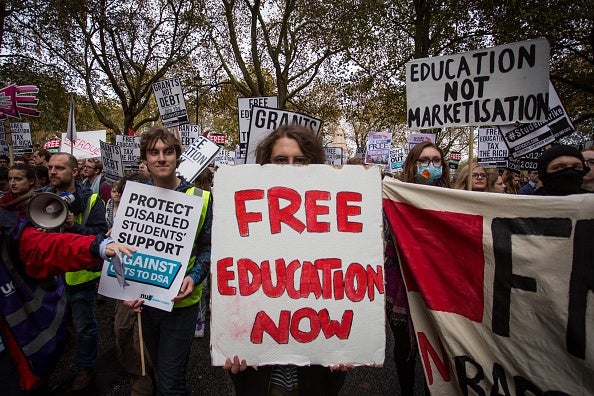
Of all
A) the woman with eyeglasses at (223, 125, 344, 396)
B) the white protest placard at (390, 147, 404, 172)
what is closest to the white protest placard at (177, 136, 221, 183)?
the woman with eyeglasses at (223, 125, 344, 396)

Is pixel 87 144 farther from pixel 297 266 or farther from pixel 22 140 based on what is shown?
pixel 297 266

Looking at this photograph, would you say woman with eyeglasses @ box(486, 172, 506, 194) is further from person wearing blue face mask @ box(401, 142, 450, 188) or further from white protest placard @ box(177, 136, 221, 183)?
white protest placard @ box(177, 136, 221, 183)

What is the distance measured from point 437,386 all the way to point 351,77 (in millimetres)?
16408

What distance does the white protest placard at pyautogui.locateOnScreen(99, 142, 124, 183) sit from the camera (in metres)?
6.85

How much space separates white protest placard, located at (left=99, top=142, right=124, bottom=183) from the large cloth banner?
6040 mm

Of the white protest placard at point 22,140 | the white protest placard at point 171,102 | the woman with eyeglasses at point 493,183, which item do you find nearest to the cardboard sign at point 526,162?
the woman with eyeglasses at point 493,183

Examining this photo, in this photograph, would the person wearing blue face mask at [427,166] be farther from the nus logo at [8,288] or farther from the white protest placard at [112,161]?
the white protest placard at [112,161]

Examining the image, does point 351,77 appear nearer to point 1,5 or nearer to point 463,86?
point 1,5

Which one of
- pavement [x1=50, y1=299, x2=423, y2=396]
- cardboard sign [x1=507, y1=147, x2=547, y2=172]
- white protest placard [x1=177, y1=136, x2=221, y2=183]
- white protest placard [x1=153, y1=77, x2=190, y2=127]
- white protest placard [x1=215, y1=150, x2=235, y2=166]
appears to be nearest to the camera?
pavement [x1=50, y1=299, x2=423, y2=396]

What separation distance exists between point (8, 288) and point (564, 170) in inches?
135

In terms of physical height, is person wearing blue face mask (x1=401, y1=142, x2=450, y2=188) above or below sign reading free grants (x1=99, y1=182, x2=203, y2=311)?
above

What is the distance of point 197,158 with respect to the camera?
5.22 metres

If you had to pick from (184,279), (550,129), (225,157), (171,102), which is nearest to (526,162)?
(550,129)

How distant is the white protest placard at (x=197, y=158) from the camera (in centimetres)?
511
